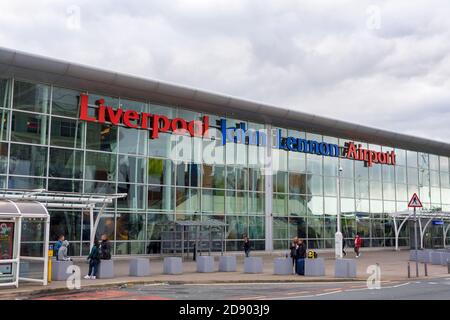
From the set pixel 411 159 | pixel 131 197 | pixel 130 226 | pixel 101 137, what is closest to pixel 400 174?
pixel 411 159

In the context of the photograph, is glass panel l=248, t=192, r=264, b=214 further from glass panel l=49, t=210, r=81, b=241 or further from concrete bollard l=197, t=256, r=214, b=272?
concrete bollard l=197, t=256, r=214, b=272

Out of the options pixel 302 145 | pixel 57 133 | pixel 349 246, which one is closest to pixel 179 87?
pixel 57 133

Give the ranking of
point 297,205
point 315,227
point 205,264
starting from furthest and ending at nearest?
1. point 315,227
2. point 297,205
3. point 205,264

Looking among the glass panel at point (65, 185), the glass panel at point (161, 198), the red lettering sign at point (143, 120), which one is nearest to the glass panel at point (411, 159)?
the red lettering sign at point (143, 120)

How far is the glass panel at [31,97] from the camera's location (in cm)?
2908

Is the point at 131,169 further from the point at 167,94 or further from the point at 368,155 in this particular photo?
the point at 368,155

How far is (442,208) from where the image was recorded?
187 ft

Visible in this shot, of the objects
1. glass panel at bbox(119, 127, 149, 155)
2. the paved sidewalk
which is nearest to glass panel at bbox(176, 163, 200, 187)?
glass panel at bbox(119, 127, 149, 155)

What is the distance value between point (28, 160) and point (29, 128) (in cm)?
166

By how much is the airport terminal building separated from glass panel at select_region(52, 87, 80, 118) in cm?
6

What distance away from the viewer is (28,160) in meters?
29.0

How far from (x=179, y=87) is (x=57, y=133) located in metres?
7.59

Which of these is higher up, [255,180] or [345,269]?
[255,180]
